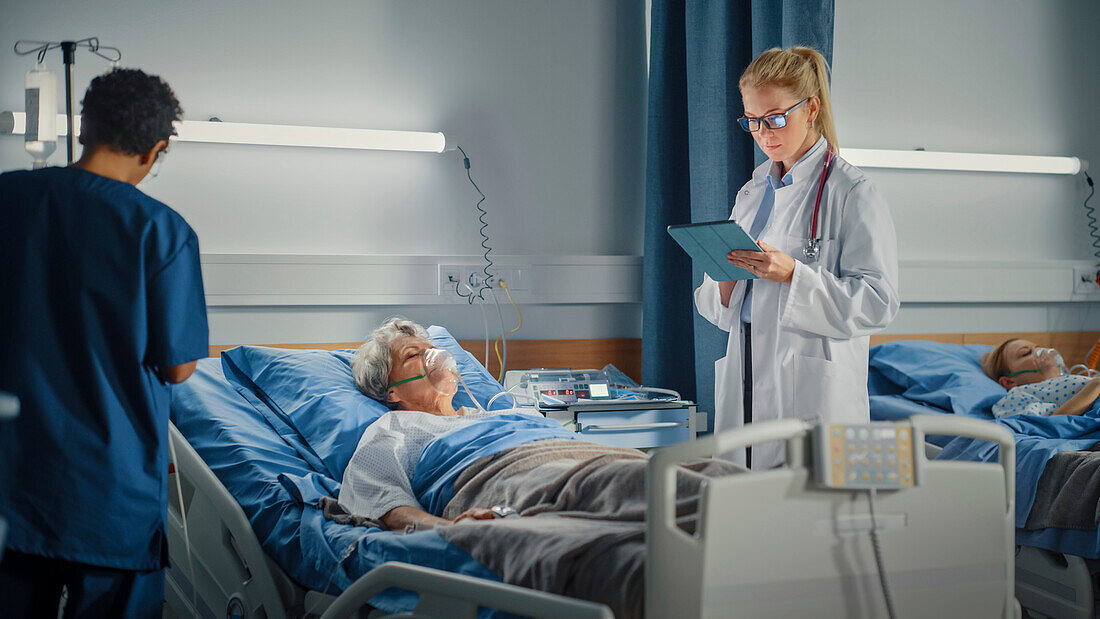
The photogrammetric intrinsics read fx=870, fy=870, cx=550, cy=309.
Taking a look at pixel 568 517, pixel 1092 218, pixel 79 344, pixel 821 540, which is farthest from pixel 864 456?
pixel 1092 218

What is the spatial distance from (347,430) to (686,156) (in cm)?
169

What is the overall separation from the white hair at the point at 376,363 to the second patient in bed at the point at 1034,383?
1871 millimetres

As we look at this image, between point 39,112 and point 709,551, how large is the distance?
1904 millimetres

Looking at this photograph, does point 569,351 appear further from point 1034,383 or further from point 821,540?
point 821,540

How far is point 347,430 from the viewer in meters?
2.11

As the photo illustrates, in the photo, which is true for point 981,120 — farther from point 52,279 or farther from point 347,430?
point 52,279

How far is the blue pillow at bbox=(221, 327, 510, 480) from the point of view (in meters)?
2.12

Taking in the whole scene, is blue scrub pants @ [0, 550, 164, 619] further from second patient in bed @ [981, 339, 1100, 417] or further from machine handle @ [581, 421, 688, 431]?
second patient in bed @ [981, 339, 1100, 417]

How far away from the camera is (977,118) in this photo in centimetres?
373

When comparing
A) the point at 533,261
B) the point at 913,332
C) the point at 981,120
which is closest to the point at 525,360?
the point at 533,261

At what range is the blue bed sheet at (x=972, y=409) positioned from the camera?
7.36ft

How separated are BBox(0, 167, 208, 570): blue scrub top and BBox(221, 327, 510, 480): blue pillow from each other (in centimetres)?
69

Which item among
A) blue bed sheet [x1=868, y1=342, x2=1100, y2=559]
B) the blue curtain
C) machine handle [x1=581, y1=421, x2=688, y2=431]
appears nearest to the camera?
blue bed sheet [x1=868, y1=342, x2=1100, y2=559]

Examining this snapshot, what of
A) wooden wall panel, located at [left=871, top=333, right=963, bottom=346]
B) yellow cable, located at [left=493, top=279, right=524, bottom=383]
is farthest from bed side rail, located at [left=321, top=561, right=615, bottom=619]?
wooden wall panel, located at [left=871, top=333, right=963, bottom=346]
